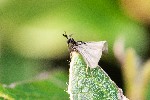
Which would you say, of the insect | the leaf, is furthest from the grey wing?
the leaf

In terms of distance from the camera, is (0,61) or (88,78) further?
(0,61)

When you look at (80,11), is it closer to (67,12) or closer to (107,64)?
(67,12)

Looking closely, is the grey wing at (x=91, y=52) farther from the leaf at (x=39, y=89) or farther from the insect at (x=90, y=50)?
the leaf at (x=39, y=89)

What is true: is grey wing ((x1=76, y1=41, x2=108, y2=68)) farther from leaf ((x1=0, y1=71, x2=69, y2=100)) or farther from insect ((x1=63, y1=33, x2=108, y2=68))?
leaf ((x1=0, y1=71, x2=69, y2=100))

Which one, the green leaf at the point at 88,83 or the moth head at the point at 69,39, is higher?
the moth head at the point at 69,39

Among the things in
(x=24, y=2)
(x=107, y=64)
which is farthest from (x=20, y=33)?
(x=107, y=64)

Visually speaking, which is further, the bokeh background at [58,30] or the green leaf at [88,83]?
the bokeh background at [58,30]

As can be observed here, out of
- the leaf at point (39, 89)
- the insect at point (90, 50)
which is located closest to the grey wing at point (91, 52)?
the insect at point (90, 50)
